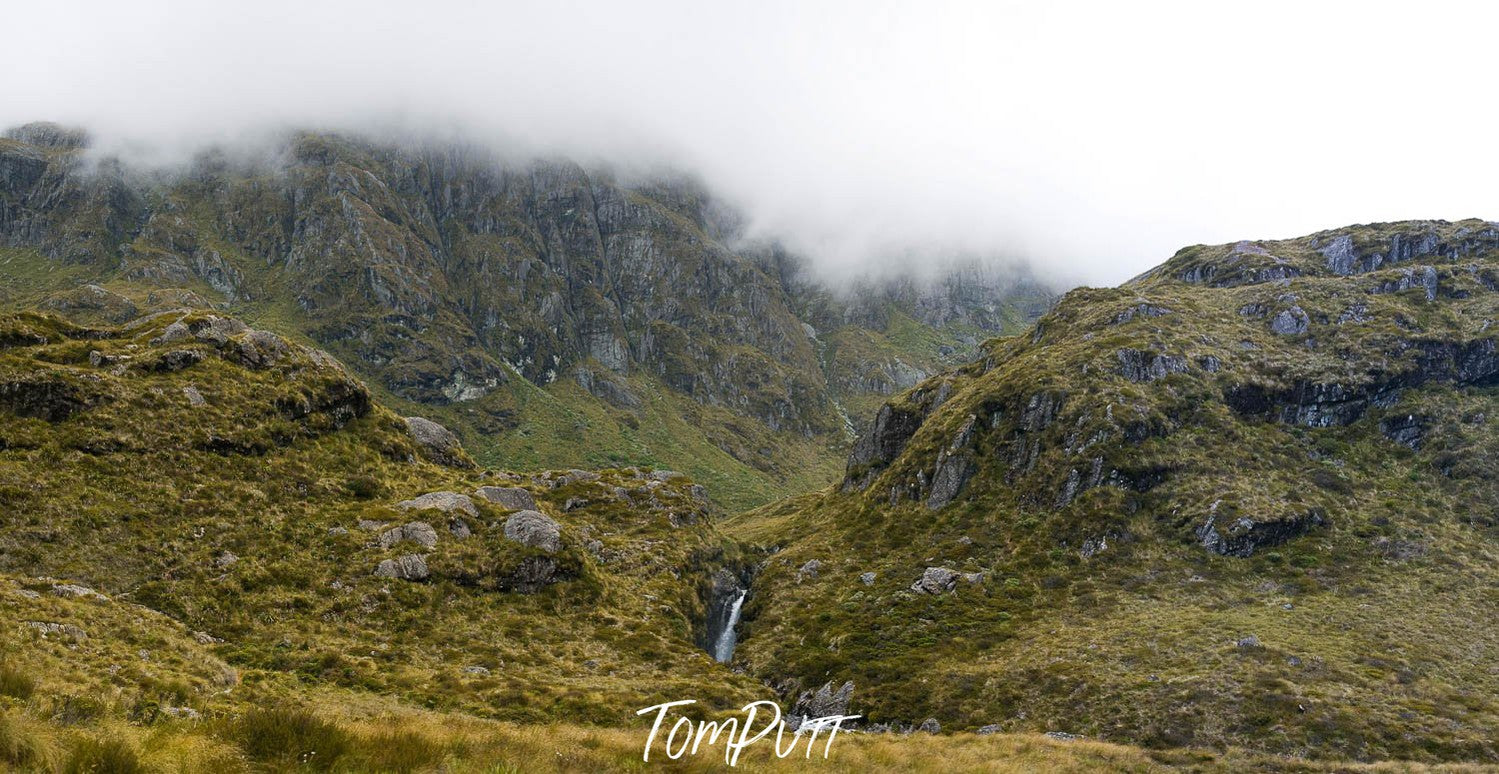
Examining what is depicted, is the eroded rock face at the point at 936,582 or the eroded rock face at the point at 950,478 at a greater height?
the eroded rock face at the point at 950,478

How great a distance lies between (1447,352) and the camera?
293 feet

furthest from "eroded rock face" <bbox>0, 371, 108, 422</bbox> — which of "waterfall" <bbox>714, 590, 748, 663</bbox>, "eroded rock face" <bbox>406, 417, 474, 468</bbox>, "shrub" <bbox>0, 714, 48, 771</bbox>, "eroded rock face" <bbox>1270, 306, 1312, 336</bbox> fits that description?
"eroded rock face" <bbox>1270, 306, 1312, 336</bbox>

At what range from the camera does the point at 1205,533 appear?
7262cm

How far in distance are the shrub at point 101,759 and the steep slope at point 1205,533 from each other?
1999 inches

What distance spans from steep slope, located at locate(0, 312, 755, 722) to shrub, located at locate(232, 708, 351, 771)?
1625 centimetres

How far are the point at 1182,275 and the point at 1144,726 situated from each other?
135167 mm

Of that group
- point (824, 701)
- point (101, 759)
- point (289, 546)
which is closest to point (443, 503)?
point (289, 546)

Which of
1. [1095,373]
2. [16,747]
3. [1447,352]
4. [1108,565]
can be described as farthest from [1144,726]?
[1447,352]

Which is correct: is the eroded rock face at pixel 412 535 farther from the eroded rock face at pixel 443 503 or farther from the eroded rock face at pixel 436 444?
the eroded rock face at pixel 436 444

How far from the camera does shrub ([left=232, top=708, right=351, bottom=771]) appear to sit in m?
10.1

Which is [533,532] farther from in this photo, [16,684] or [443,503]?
[16,684]

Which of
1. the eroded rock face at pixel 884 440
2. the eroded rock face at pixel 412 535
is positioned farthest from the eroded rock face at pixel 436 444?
the eroded rock face at pixel 884 440

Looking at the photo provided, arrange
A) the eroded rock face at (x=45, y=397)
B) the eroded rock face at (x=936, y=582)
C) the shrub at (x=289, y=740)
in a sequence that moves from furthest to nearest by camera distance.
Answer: the eroded rock face at (x=936, y=582) < the eroded rock face at (x=45, y=397) < the shrub at (x=289, y=740)

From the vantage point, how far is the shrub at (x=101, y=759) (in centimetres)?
848
